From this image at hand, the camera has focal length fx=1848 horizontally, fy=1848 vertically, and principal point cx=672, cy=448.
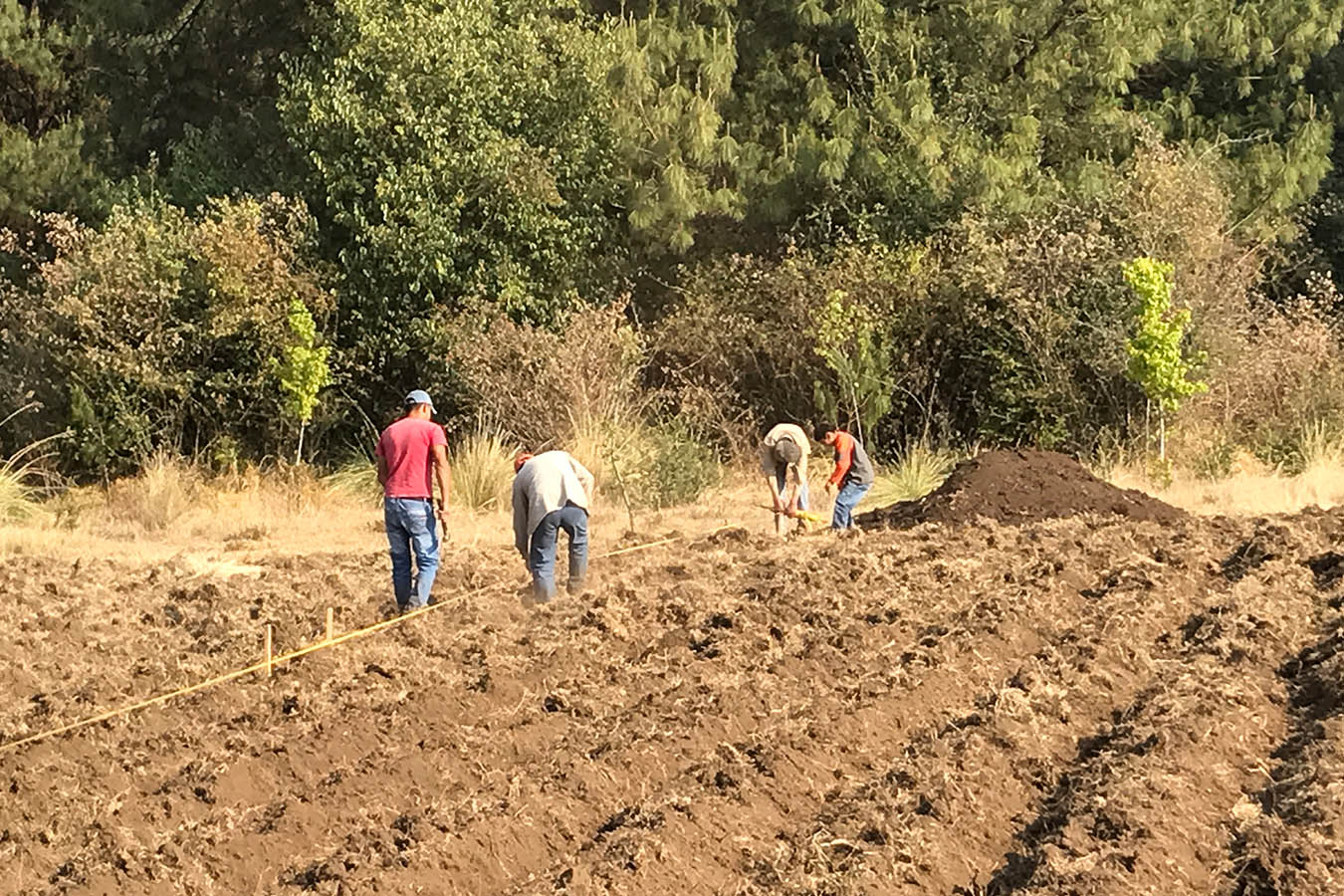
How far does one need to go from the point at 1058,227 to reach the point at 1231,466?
12.0 ft

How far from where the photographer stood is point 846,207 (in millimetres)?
23891

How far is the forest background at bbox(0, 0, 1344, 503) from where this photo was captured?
72.4ft

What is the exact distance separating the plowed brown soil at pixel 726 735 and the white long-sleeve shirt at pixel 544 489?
0.70 meters

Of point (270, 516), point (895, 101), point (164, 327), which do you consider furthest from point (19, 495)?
point (895, 101)

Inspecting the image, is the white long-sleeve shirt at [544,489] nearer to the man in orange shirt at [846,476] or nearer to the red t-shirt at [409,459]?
the red t-shirt at [409,459]

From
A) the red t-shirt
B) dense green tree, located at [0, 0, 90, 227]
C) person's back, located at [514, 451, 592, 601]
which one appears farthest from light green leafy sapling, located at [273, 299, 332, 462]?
person's back, located at [514, 451, 592, 601]

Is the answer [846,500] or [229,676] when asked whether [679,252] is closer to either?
[846,500]

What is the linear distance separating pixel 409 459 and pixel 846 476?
197 inches

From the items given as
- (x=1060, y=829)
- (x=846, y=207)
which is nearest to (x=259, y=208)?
(x=846, y=207)

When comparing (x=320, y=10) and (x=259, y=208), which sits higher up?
(x=320, y=10)

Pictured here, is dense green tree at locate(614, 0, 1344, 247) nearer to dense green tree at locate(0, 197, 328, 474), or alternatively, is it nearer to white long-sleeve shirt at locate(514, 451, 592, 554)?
dense green tree at locate(0, 197, 328, 474)

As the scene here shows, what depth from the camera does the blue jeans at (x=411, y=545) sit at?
12.7 m

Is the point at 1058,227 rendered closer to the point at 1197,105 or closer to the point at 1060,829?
the point at 1197,105

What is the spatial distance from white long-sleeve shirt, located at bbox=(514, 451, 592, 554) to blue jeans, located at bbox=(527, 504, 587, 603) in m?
0.06
